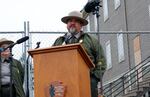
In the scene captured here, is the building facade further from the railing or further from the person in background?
the person in background

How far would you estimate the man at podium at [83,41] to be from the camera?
19.5 feet

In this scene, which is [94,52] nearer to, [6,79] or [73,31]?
[73,31]

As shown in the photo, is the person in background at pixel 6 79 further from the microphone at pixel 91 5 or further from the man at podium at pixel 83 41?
the microphone at pixel 91 5

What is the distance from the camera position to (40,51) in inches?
195

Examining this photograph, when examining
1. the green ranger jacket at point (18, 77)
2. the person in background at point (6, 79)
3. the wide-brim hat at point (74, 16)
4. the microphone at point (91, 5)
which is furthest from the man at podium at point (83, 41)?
the green ranger jacket at point (18, 77)

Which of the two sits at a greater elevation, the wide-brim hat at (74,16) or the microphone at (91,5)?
the microphone at (91,5)

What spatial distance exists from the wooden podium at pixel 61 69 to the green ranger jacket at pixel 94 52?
0.98 metres

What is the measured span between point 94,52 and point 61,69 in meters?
1.26

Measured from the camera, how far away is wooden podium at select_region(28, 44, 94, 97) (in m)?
4.84

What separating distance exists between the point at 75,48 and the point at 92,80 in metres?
1.16

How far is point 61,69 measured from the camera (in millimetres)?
4887

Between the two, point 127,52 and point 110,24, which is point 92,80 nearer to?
point 127,52

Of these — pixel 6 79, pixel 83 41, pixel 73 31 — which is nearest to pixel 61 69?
pixel 73 31

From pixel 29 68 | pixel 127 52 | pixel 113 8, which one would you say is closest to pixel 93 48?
pixel 29 68
